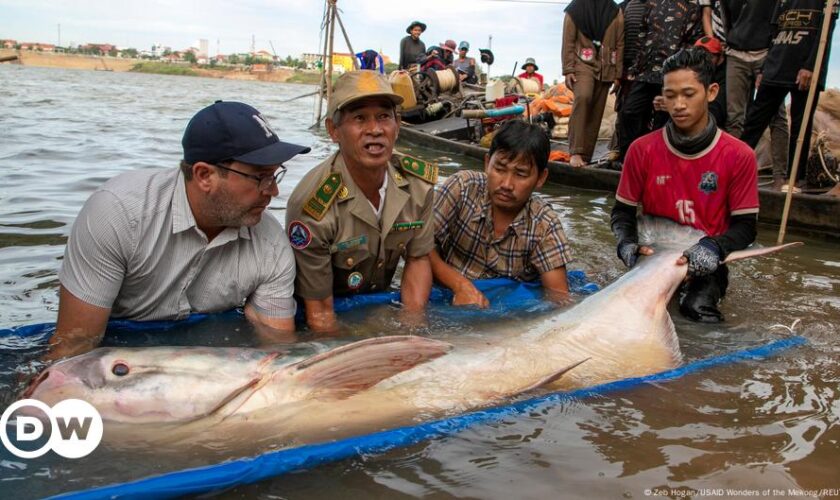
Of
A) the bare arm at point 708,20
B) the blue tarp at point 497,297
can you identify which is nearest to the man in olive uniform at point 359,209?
the blue tarp at point 497,297

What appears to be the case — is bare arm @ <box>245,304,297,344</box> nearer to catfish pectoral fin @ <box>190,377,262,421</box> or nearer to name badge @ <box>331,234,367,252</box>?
name badge @ <box>331,234,367,252</box>

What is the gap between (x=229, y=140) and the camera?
2.73 meters

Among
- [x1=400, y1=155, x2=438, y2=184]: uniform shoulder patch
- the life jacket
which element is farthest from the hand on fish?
the life jacket

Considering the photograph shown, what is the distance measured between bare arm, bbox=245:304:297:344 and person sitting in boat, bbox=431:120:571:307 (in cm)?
107

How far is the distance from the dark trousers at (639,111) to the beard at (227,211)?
16.0ft

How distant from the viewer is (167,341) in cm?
306

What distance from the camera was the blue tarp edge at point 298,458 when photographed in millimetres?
1926

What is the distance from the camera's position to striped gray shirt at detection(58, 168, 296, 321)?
8.93ft

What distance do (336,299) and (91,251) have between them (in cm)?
140

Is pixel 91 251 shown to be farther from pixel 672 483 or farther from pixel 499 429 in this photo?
pixel 672 483

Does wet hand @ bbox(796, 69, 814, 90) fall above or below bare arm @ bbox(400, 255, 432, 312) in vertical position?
above

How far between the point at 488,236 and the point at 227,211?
1772mm

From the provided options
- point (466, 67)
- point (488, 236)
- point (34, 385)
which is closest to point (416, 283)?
point (488, 236)

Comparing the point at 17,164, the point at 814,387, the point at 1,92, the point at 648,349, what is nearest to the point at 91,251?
the point at 648,349
